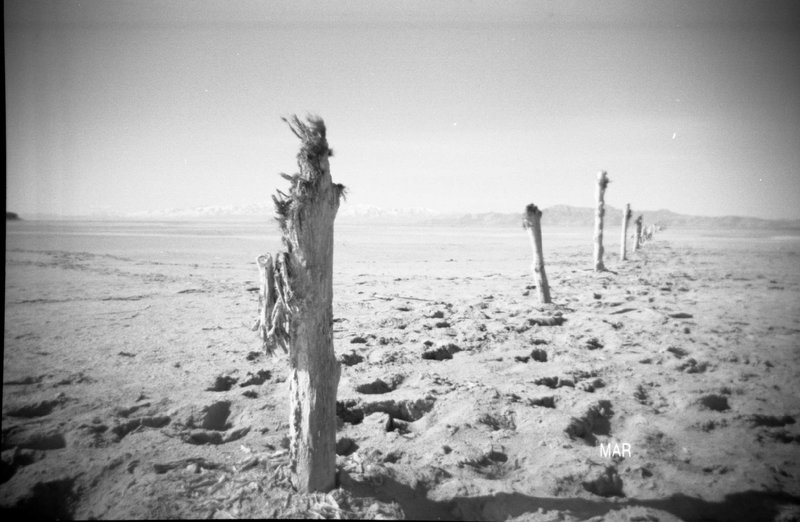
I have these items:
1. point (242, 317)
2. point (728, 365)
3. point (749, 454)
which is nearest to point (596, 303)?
point (728, 365)

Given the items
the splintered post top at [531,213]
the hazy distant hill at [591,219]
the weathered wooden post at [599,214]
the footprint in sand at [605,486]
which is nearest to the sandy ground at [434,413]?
the footprint in sand at [605,486]

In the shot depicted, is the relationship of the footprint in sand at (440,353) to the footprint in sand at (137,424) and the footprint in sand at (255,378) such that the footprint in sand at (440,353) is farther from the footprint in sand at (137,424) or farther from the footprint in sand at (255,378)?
the footprint in sand at (137,424)

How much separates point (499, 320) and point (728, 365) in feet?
12.0

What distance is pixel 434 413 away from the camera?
14.6 feet

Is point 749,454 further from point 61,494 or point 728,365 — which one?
point 61,494

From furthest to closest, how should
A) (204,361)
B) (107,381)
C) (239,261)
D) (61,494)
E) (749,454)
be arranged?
(239,261) → (204,361) → (107,381) → (749,454) → (61,494)

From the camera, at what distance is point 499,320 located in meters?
8.01

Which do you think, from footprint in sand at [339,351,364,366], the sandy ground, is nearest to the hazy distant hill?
the sandy ground

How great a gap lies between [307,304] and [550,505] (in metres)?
2.55

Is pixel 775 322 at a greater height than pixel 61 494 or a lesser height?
greater

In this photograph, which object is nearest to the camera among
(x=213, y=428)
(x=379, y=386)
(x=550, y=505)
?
(x=550, y=505)

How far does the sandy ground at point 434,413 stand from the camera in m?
3.10

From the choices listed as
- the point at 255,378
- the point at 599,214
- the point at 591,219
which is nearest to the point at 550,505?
the point at 255,378

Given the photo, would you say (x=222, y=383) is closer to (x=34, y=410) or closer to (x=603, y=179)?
(x=34, y=410)
